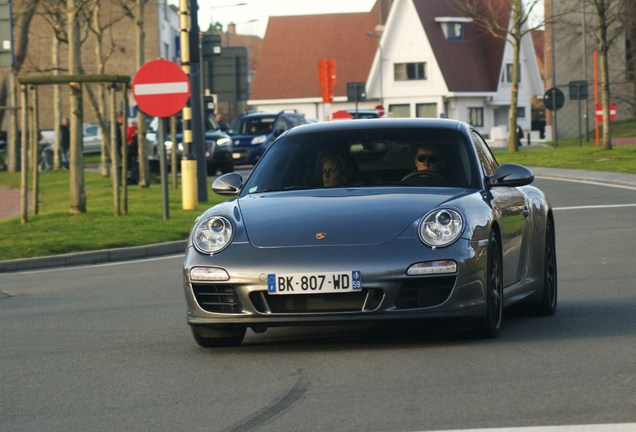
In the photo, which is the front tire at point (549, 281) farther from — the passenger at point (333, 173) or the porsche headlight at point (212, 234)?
the porsche headlight at point (212, 234)

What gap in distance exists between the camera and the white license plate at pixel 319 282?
331 inches

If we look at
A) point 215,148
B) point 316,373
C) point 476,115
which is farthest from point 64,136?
point 476,115

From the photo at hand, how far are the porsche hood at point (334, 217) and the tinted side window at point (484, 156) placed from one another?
88 cm

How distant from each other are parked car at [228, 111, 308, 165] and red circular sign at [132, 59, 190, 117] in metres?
25.2

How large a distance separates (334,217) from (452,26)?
92706 millimetres

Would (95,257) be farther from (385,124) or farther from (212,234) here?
(212,234)

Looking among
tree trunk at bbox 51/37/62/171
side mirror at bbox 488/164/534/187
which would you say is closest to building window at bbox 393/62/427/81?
tree trunk at bbox 51/37/62/171

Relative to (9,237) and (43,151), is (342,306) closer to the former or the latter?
(9,237)

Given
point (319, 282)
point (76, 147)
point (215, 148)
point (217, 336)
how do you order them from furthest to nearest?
point (215, 148)
point (76, 147)
point (217, 336)
point (319, 282)

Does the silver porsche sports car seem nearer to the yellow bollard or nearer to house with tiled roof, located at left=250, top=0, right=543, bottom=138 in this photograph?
the yellow bollard

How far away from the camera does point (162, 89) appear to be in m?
22.6

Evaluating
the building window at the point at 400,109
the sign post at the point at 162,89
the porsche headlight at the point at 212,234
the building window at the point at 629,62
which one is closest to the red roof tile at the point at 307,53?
the building window at the point at 400,109

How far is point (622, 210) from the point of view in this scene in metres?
23.4

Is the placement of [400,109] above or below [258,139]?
above
